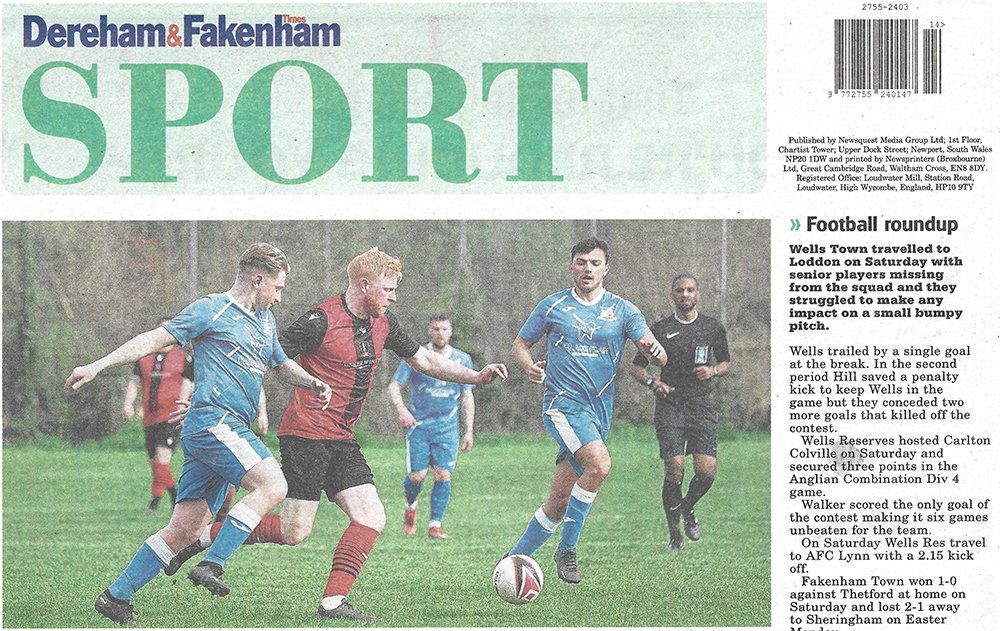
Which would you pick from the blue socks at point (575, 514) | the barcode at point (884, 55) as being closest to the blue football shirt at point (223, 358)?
the blue socks at point (575, 514)

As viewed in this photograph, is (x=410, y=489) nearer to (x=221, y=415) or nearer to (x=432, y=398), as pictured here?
(x=432, y=398)

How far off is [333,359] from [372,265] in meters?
0.55

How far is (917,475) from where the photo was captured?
877cm

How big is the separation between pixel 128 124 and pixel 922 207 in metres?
4.18

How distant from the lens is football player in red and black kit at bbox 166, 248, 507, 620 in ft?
28.5

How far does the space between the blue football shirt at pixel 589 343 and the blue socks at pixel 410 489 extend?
1.27 m

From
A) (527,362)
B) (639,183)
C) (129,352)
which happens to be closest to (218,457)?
(129,352)

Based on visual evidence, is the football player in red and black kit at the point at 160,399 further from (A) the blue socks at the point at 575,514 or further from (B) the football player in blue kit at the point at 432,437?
(A) the blue socks at the point at 575,514

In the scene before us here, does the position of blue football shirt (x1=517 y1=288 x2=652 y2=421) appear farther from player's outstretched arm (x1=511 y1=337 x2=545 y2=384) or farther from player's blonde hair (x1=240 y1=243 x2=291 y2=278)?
player's blonde hair (x1=240 y1=243 x2=291 y2=278)

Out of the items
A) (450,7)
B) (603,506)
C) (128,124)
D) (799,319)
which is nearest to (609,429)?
(603,506)

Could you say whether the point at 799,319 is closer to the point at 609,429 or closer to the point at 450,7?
the point at 609,429

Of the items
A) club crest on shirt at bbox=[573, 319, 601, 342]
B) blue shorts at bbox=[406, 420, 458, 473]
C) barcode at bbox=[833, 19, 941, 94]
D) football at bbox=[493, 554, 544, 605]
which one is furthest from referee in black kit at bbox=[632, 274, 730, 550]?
barcode at bbox=[833, 19, 941, 94]

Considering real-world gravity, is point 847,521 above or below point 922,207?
below

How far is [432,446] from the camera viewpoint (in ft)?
32.9
